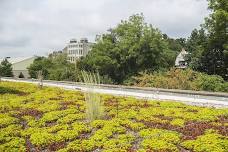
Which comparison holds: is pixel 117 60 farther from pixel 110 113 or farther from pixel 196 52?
pixel 110 113

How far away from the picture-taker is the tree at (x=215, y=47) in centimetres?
3459

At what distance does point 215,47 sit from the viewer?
3688 cm

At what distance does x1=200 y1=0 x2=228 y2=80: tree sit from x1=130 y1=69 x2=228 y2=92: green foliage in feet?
22.4

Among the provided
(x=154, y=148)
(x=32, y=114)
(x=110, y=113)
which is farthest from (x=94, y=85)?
(x=154, y=148)

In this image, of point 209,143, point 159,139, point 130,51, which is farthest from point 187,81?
point 209,143

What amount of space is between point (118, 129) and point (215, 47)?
2718cm

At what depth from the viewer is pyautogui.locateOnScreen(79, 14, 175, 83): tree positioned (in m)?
41.1

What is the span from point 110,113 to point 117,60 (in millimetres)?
29418

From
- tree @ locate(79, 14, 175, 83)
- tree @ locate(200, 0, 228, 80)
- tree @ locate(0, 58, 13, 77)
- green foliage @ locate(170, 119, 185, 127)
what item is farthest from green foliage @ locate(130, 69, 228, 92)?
tree @ locate(0, 58, 13, 77)

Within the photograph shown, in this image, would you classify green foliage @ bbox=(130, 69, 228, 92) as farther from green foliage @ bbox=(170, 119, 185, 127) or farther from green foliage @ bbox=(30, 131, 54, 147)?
green foliage @ bbox=(30, 131, 54, 147)

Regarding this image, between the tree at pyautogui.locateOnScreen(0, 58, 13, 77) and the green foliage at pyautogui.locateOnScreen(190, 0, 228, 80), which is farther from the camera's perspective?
the tree at pyautogui.locateOnScreen(0, 58, 13, 77)

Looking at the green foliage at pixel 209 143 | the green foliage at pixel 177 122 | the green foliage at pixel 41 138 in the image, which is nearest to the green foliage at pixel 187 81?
the green foliage at pixel 177 122

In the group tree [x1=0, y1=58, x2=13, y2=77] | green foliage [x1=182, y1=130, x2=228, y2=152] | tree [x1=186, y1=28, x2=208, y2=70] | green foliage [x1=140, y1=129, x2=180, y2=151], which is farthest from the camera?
tree [x1=0, y1=58, x2=13, y2=77]

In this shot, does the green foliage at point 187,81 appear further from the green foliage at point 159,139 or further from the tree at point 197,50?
the green foliage at point 159,139
